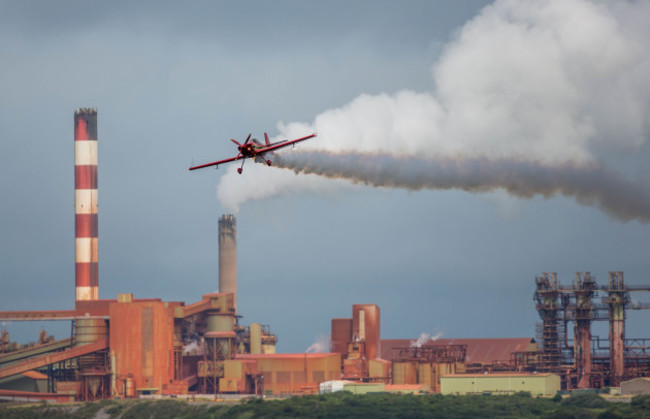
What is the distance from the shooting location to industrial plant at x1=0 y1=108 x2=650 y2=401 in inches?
7121

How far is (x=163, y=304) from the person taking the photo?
183 metres

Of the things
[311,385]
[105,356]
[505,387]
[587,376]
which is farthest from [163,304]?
[587,376]

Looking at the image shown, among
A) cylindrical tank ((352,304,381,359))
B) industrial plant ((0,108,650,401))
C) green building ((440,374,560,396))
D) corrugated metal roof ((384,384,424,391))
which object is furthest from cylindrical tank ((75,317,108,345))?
green building ((440,374,560,396))

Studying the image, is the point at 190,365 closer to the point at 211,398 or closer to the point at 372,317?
the point at 211,398

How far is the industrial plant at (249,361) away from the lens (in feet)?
593

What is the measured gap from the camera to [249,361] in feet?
612

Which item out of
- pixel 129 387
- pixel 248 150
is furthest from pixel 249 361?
pixel 248 150

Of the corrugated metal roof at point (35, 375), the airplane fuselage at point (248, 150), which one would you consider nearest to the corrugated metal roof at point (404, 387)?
the corrugated metal roof at point (35, 375)

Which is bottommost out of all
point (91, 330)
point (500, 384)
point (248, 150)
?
point (500, 384)

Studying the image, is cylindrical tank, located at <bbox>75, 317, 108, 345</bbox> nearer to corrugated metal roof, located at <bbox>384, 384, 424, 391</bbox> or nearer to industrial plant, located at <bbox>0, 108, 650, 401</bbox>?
industrial plant, located at <bbox>0, 108, 650, 401</bbox>

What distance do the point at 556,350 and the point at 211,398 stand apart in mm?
49667

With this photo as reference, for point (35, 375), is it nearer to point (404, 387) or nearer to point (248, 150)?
point (404, 387)

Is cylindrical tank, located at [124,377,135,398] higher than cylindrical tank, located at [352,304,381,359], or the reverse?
cylindrical tank, located at [352,304,381,359]

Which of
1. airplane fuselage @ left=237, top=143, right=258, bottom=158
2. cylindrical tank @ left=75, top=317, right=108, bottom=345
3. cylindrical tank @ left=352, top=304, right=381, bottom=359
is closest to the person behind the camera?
airplane fuselage @ left=237, top=143, right=258, bottom=158
